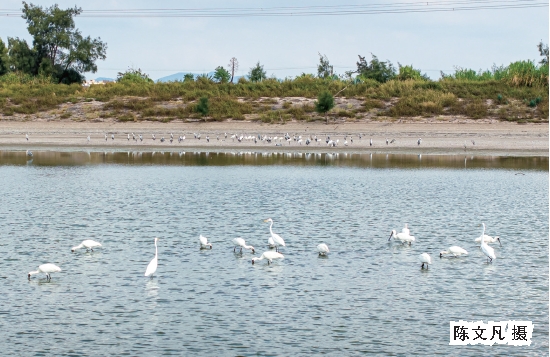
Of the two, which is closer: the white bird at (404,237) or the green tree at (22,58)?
the white bird at (404,237)

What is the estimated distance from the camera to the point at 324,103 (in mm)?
47562

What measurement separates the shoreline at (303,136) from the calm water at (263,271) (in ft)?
39.9

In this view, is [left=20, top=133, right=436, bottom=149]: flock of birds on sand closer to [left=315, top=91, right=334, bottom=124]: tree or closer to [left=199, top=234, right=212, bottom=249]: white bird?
[left=315, top=91, right=334, bottom=124]: tree

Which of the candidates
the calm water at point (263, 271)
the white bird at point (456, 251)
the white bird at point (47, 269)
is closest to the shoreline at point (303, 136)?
the calm water at point (263, 271)

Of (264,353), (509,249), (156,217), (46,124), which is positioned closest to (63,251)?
(156,217)

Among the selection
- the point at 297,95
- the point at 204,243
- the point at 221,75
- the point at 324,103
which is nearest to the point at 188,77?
the point at 221,75

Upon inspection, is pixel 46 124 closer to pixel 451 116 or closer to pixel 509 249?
pixel 451 116

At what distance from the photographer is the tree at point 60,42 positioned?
6856cm

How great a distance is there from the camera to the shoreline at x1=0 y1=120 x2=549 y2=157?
41375mm

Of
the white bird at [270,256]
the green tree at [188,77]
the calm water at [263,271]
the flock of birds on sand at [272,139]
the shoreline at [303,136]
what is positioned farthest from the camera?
the green tree at [188,77]

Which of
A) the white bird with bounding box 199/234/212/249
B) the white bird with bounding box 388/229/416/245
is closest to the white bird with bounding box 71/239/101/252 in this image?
the white bird with bounding box 199/234/212/249

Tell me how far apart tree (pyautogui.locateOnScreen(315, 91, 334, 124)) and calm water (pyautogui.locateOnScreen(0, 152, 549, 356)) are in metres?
18.6

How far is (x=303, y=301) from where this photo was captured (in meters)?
13.1

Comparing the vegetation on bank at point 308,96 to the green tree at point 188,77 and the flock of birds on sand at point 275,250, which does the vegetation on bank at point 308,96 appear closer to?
the green tree at point 188,77
